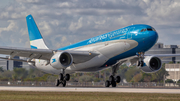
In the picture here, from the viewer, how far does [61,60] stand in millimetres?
42812

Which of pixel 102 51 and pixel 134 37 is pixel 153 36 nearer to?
pixel 134 37

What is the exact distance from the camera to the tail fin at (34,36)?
55.3m

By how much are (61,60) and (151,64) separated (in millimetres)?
14487

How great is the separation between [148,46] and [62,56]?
12179 millimetres

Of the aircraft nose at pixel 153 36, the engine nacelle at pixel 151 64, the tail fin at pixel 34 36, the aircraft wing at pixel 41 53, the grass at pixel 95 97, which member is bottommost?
the grass at pixel 95 97

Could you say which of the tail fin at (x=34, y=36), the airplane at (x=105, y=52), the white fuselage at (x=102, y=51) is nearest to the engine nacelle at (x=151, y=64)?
the airplane at (x=105, y=52)

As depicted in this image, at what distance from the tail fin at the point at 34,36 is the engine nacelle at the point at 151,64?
18.7 meters

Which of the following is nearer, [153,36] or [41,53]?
[153,36]

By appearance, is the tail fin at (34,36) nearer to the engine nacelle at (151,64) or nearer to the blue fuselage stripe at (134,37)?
the blue fuselage stripe at (134,37)

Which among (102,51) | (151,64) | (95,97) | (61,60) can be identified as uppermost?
(102,51)

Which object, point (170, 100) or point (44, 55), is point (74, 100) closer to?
point (170, 100)

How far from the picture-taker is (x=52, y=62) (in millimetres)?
41969

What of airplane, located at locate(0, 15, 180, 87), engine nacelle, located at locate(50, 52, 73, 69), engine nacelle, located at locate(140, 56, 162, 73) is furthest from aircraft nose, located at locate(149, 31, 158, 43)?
engine nacelle, located at locate(50, 52, 73, 69)

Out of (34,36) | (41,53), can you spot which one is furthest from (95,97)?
(34,36)
